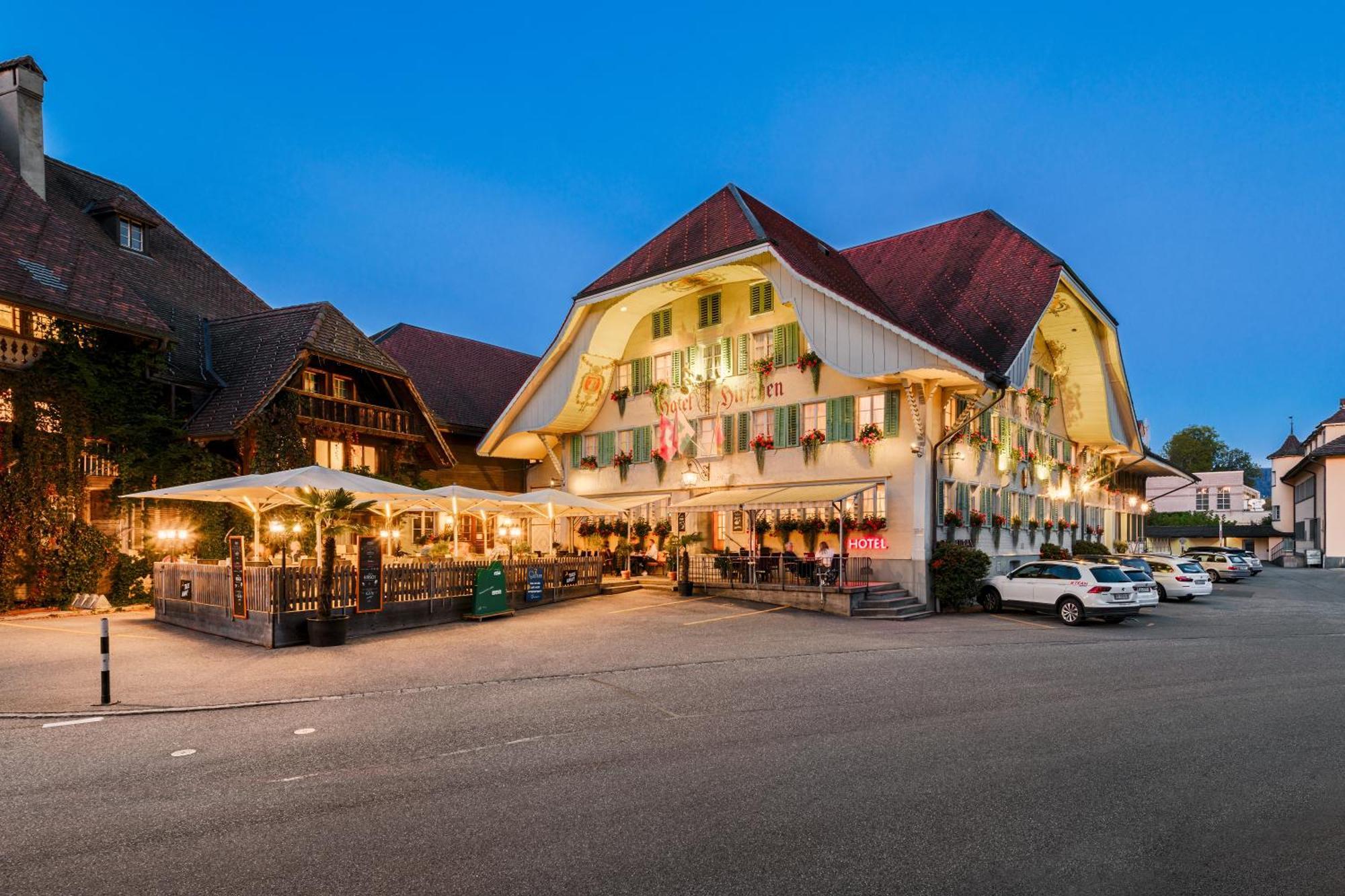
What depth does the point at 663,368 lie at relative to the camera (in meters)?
31.6

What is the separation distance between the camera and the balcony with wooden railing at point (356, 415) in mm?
27992

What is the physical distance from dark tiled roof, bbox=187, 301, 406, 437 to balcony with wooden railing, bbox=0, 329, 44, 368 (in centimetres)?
441

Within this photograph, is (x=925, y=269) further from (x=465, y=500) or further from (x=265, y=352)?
(x=265, y=352)

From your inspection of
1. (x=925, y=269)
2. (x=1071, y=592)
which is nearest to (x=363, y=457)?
(x=925, y=269)

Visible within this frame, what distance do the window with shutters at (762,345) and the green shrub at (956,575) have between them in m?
8.63

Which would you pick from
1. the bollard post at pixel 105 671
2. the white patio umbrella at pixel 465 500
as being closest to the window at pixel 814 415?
the white patio umbrella at pixel 465 500

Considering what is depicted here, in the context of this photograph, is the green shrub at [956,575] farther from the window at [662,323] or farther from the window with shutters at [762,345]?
the window at [662,323]

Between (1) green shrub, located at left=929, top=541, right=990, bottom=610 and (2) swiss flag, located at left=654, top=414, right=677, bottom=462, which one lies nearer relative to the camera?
(1) green shrub, located at left=929, top=541, right=990, bottom=610

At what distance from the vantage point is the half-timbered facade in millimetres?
25234

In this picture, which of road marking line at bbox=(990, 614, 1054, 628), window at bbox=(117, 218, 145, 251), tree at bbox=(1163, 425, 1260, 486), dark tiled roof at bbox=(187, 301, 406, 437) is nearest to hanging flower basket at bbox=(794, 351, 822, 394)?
road marking line at bbox=(990, 614, 1054, 628)

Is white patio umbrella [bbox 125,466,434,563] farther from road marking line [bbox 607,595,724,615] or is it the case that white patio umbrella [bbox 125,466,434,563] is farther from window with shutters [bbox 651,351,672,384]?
window with shutters [bbox 651,351,672,384]


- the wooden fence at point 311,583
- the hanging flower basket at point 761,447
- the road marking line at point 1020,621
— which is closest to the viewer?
the wooden fence at point 311,583

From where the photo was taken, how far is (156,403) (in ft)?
82.0

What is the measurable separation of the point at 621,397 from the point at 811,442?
8342 mm
